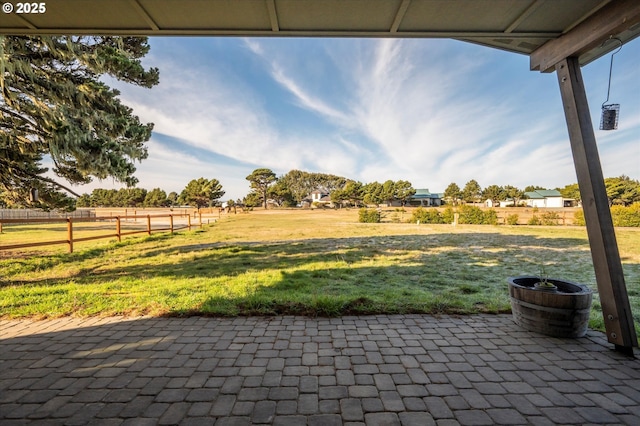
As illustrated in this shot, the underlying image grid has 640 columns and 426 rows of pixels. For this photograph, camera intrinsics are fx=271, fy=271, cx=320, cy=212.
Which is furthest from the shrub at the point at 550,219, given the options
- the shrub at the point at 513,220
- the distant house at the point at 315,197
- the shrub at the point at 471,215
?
the distant house at the point at 315,197

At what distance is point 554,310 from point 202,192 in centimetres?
5454

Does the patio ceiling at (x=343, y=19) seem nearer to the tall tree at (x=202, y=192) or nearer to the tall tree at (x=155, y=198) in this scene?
the tall tree at (x=202, y=192)

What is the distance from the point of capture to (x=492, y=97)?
56.0ft

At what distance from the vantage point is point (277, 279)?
5090 millimetres

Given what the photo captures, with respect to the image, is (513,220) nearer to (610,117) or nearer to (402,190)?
(610,117)

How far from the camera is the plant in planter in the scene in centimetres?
278

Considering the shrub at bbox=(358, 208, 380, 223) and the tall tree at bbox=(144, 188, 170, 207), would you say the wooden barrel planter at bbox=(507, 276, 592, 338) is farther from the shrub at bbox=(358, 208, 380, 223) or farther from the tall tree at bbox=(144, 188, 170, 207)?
the tall tree at bbox=(144, 188, 170, 207)

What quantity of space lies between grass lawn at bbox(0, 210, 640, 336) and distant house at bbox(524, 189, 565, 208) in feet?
191

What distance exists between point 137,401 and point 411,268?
562 centimetres

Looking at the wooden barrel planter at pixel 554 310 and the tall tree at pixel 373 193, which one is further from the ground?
the tall tree at pixel 373 193

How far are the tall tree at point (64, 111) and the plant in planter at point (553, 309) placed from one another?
7543 millimetres

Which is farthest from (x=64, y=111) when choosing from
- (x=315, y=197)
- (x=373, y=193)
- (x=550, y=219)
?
(x=315, y=197)

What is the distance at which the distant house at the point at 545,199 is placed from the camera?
5391 cm

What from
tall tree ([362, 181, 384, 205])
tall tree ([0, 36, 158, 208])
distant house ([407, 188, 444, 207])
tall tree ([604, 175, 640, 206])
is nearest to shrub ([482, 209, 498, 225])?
tall tree ([0, 36, 158, 208])
